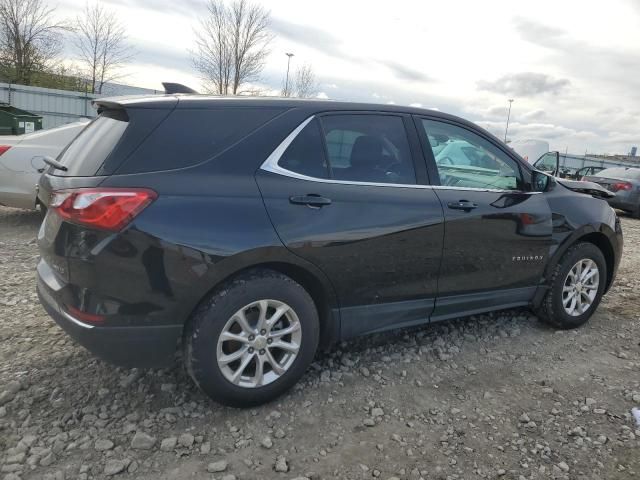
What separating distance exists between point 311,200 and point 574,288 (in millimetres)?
2567

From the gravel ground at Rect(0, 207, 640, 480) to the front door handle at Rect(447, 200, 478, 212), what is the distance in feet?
3.40

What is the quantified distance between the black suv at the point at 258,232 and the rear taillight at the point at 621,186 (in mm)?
11000

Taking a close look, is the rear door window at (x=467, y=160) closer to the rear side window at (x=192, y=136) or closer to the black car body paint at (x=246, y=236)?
the black car body paint at (x=246, y=236)

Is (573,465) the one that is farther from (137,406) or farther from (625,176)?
(625,176)

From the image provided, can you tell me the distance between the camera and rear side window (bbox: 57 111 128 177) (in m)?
2.52

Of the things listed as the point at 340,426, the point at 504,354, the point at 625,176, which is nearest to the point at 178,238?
the point at 340,426

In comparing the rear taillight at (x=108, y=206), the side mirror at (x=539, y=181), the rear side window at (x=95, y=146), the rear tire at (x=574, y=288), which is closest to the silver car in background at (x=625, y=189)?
the rear tire at (x=574, y=288)

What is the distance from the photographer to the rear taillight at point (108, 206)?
92.1 inches

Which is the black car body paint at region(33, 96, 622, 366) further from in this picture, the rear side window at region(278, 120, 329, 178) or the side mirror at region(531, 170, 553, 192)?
the side mirror at region(531, 170, 553, 192)

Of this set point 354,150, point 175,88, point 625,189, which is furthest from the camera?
point 625,189

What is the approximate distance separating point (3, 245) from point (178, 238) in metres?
4.22

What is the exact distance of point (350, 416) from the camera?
2.83 meters

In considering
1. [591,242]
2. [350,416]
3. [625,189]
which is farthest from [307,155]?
[625,189]

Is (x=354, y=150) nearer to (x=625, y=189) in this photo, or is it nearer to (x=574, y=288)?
(x=574, y=288)
